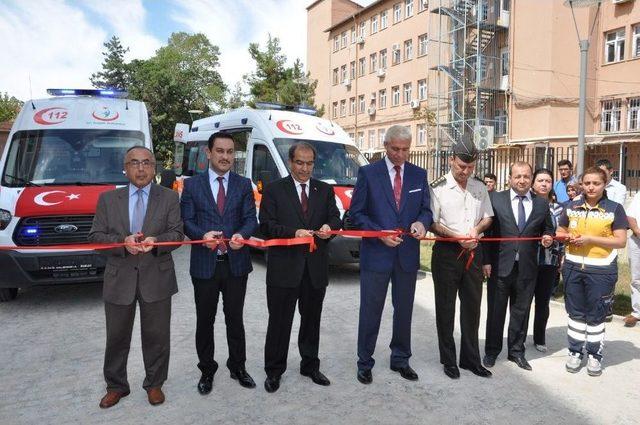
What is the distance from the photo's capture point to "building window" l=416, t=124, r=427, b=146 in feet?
127

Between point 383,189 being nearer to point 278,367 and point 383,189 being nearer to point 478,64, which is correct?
point 278,367

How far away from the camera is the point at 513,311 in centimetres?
516

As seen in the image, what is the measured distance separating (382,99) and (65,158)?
3801 cm

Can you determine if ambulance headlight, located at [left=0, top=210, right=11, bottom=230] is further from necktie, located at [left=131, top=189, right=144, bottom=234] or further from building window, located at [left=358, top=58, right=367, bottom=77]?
building window, located at [left=358, top=58, right=367, bottom=77]

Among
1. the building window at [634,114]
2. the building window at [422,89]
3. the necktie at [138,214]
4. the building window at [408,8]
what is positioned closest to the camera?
the necktie at [138,214]

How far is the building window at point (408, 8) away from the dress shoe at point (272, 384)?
127 feet

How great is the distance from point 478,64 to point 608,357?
1184 inches

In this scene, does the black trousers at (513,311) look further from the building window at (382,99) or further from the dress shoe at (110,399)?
the building window at (382,99)

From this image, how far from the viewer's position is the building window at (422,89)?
38.6 meters

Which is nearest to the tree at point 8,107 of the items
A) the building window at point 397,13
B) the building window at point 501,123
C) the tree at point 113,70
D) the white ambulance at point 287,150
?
the tree at point 113,70

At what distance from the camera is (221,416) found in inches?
156

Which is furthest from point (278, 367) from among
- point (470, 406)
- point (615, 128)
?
point (615, 128)

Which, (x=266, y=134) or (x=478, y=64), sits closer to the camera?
(x=266, y=134)

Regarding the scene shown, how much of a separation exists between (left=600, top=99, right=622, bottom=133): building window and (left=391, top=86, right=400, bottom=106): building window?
624 inches
